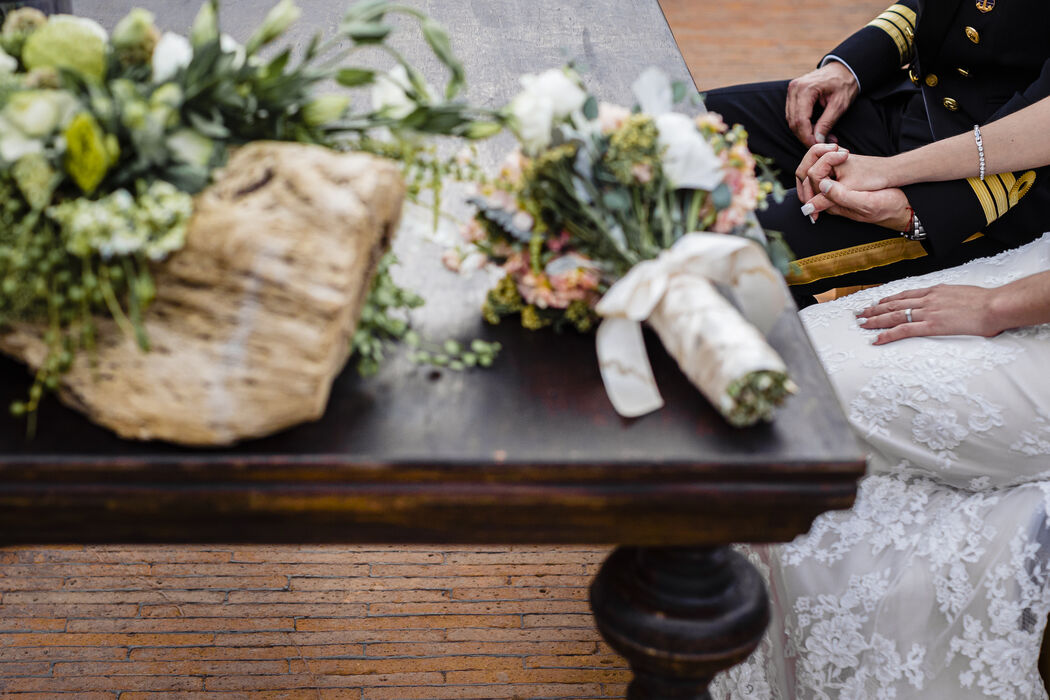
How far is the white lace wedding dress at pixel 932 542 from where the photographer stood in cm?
126

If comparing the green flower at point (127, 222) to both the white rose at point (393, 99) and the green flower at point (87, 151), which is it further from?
the white rose at point (393, 99)

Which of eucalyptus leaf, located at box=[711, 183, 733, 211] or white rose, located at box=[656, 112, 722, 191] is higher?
white rose, located at box=[656, 112, 722, 191]

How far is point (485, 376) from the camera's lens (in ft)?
2.90

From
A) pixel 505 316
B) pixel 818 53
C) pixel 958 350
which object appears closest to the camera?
pixel 505 316

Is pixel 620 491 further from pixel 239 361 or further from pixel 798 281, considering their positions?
pixel 798 281

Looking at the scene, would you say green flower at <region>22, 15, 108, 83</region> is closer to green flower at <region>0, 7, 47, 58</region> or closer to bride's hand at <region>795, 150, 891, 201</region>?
green flower at <region>0, 7, 47, 58</region>

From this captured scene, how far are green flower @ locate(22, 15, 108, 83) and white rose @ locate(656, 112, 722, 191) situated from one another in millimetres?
497

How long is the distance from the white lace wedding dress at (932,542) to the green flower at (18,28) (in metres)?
1.07

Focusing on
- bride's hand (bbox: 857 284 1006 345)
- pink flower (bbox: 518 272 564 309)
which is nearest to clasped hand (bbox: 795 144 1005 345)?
bride's hand (bbox: 857 284 1006 345)

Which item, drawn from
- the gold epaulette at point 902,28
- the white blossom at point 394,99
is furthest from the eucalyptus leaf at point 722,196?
the gold epaulette at point 902,28

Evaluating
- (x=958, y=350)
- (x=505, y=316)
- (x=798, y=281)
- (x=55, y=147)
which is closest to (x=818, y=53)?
(x=798, y=281)

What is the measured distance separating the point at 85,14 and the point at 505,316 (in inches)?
44.8

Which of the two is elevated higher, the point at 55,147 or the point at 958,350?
the point at 55,147

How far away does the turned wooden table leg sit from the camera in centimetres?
90
